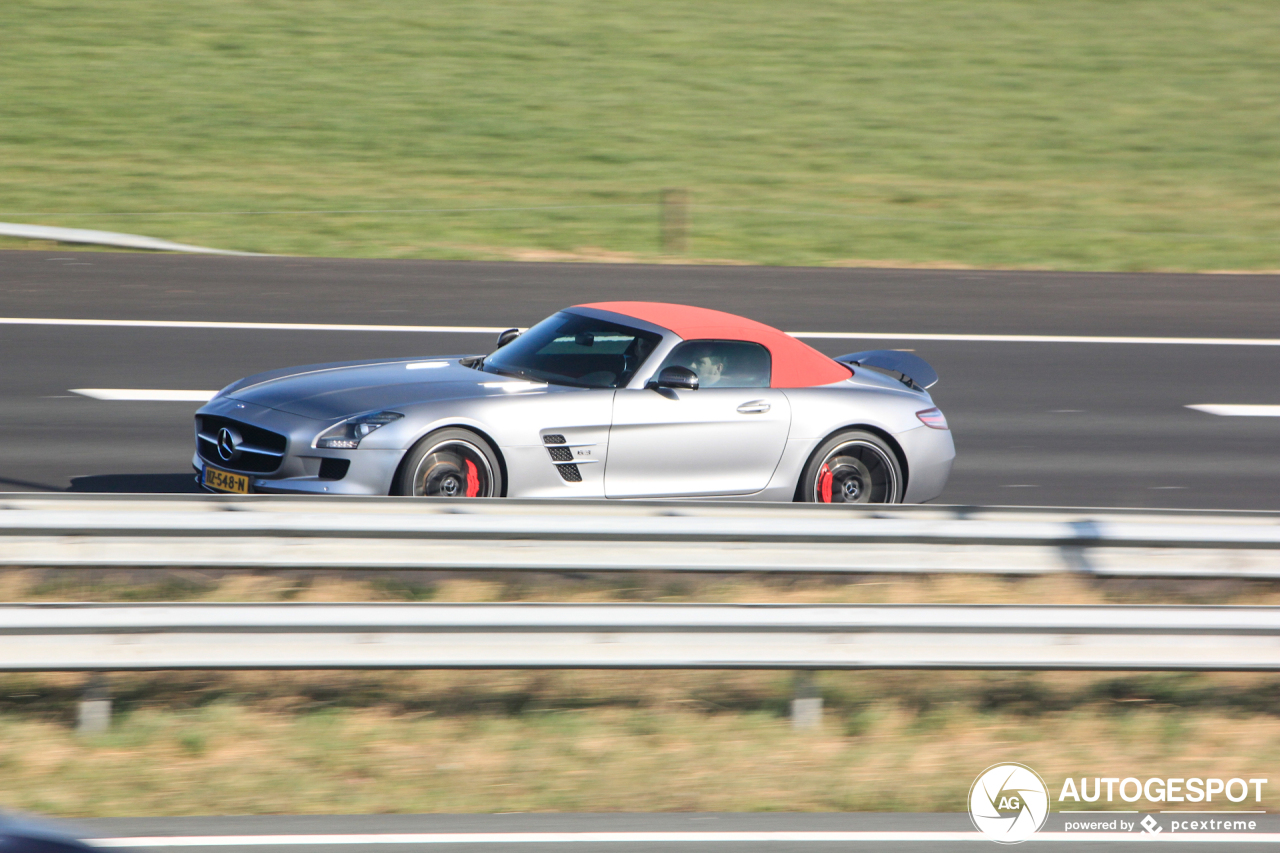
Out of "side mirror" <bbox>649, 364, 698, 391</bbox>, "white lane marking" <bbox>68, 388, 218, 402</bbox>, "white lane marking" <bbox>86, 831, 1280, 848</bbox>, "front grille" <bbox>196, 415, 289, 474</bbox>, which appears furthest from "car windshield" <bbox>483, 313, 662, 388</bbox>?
"white lane marking" <bbox>86, 831, 1280, 848</bbox>

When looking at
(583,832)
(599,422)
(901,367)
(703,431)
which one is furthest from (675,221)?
(583,832)

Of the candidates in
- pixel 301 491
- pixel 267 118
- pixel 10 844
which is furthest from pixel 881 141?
pixel 10 844

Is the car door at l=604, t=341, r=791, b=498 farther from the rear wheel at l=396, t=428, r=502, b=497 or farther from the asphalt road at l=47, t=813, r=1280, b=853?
the asphalt road at l=47, t=813, r=1280, b=853

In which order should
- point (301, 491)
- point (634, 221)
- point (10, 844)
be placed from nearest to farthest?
1. point (10, 844)
2. point (301, 491)
3. point (634, 221)

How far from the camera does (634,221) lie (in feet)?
66.3

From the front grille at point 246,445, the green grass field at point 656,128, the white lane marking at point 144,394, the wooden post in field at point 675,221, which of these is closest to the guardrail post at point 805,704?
the front grille at point 246,445

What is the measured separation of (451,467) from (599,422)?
2.98 feet

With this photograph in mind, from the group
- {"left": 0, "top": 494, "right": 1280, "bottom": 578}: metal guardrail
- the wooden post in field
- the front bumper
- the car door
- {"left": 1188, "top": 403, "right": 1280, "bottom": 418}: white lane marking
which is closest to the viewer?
{"left": 0, "top": 494, "right": 1280, "bottom": 578}: metal guardrail

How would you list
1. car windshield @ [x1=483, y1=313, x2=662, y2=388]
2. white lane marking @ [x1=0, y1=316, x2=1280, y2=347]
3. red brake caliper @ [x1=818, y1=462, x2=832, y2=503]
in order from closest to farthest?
car windshield @ [x1=483, y1=313, x2=662, y2=388], red brake caliper @ [x1=818, y1=462, x2=832, y2=503], white lane marking @ [x1=0, y1=316, x2=1280, y2=347]

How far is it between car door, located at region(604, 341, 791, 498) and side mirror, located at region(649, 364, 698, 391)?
6 cm

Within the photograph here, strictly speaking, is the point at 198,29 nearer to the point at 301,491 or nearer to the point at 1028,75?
the point at 1028,75

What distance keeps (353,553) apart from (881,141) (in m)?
20.8

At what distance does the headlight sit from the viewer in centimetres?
791

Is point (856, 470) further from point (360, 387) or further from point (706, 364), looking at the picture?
point (360, 387)
